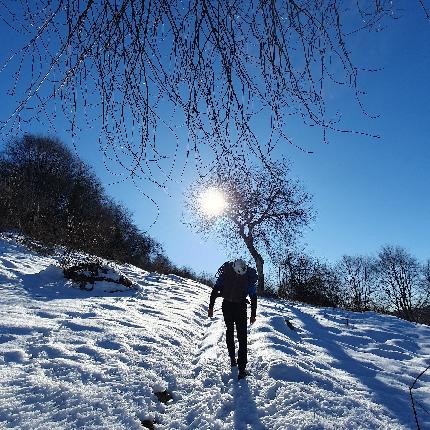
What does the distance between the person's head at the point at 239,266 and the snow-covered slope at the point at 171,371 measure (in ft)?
4.69

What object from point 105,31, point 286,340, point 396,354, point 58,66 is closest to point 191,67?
point 105,31

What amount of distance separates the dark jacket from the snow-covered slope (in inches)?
41.7

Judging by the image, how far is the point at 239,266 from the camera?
6.02m

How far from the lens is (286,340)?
7.45 meters

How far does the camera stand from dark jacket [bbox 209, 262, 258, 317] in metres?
5.88

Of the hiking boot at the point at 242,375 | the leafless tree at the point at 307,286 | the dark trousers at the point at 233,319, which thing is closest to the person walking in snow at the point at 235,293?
the dark trousers at the point at 233,319

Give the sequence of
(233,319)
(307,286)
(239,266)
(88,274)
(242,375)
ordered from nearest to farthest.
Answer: (242,375) < (233,319) < (239,266) < (88,274) < (307,286)

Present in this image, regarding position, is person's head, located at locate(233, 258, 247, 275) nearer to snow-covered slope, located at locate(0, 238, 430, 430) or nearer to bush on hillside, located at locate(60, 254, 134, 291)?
snow-covered slope, located at locate(0, 238, 430, 430)

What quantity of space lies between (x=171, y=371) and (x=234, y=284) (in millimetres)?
1578

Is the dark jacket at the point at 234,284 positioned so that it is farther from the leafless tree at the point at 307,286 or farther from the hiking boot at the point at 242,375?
the leafless tree at the point at 307,286

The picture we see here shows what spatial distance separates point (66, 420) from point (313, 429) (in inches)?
91.0

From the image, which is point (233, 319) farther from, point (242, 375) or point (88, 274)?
point (88, 274)

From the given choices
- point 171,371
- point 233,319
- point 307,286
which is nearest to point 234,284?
point 233,319

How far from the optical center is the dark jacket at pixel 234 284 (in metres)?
5.88
